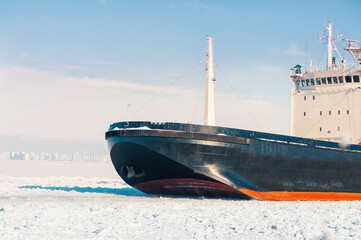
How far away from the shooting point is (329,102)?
2508cm

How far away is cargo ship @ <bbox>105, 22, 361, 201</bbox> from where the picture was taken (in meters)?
17.4

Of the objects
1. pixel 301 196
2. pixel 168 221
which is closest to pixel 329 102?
pixel 301 196

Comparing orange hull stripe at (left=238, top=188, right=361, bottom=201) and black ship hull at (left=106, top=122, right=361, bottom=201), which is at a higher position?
black ship hull at (left=106, top=122, right=361, bottom=201)

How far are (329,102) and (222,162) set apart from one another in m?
9.99

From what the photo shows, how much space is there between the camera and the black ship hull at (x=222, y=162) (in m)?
17.4

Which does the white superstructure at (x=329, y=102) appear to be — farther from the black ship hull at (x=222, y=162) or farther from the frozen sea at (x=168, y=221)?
the frozen sea at (x=168, y=221)

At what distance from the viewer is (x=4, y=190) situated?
66.9 feet

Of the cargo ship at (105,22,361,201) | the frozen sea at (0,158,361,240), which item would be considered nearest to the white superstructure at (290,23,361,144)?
the cargo ship at (105,22,361,201)


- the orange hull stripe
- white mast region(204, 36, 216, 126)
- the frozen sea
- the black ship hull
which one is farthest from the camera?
white mast region(204, 36, 216, 126)

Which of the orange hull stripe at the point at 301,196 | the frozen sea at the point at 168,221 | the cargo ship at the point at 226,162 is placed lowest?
the frozen sea at the point at 168,221

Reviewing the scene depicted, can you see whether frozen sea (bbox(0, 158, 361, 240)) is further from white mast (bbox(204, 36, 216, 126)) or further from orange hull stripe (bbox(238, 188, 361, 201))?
white mast (bbox(204, 36, 216, 126))

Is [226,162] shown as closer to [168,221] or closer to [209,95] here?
[209,95]

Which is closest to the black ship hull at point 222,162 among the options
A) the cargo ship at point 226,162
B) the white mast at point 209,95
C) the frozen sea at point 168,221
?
the cargo ship at point 226,162

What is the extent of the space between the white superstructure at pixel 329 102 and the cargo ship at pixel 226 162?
3.01m
